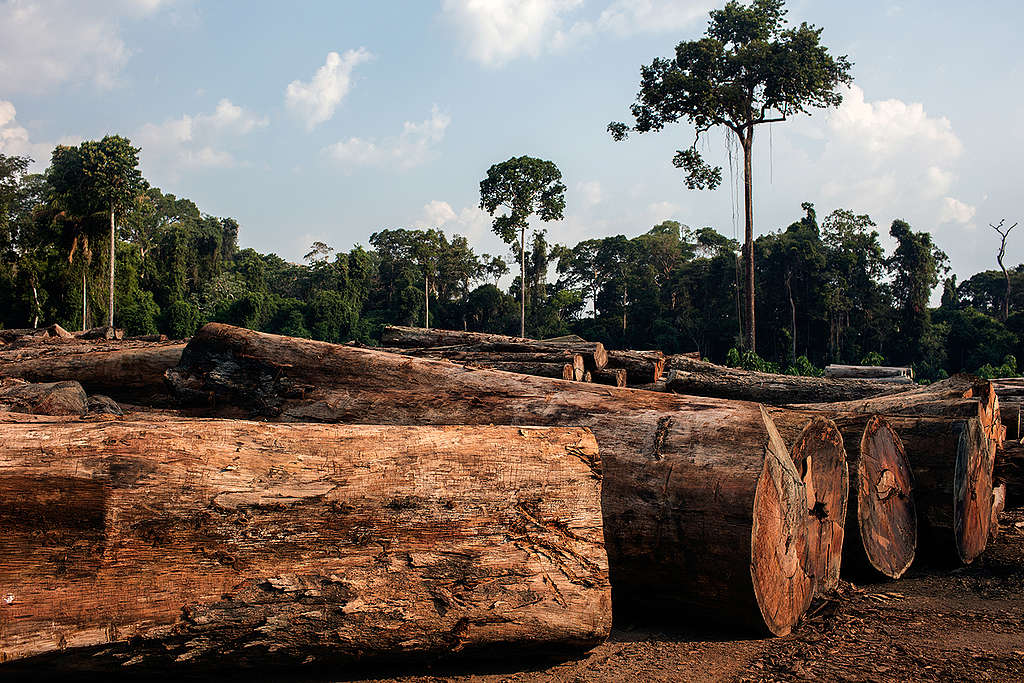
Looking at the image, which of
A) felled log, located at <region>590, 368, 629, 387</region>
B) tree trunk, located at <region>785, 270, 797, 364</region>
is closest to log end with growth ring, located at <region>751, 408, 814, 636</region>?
felled log, located at <region>590, 368, 629, 387</region>

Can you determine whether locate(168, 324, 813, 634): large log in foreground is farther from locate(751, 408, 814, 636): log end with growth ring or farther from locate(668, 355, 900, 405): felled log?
Result: locate(668, 355, 900, 405): felled log

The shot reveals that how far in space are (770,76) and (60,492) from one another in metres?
27.3

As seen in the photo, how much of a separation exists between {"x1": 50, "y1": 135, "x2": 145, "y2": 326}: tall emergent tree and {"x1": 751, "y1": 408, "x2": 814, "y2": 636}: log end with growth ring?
39.8m

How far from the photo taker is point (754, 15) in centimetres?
2598

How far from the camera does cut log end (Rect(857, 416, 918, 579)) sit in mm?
4102

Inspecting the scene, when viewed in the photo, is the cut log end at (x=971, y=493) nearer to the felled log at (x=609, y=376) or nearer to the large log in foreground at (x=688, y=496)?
the large log in foreground at (x=688, y=496)

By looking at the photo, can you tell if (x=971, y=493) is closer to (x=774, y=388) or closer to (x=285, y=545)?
(x=774, y=388)

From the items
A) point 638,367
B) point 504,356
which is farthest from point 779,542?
point 638,367

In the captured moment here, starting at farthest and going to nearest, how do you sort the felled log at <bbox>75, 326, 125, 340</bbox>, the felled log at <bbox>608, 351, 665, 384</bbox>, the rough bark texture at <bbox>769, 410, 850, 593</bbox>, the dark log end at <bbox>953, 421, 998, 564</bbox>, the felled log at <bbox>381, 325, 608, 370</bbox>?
1. the felled log at <bbox>75, 326, 125, 340</bbox>
2. the felled log at <bbox>608, 351, 665, 384</bbox>
3. the felled log at <bbox>381, 325, 608, 370</bbox>
4. the dark log end at <bbox>953, 421, 998, 564</bbox>
5. the rough bark texture at <bbox>769, 410, 850, 593</bbox>

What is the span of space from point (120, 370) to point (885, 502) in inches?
263

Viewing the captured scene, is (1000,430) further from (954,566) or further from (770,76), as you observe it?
(770,76)

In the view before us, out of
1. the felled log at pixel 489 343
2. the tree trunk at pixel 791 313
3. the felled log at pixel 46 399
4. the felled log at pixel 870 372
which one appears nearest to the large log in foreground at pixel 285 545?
the felled log at pixel 46 399

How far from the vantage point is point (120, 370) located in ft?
22.3

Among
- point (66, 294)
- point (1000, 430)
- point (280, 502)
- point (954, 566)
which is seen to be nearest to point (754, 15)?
point (1000, 430)
